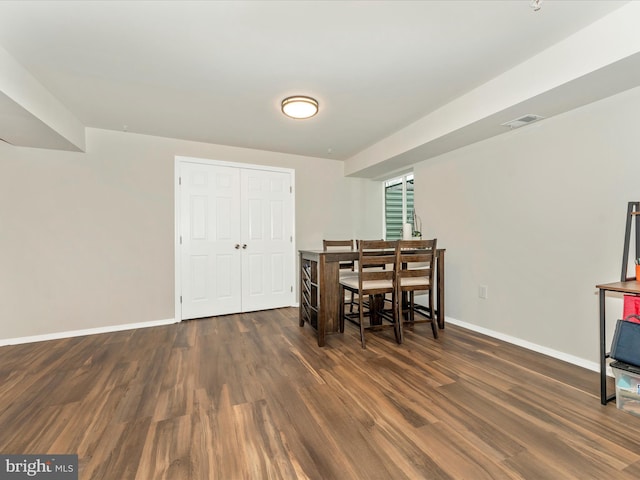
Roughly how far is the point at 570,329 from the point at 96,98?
4584mm

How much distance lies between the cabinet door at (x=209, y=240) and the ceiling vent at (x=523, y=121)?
10.5 ft

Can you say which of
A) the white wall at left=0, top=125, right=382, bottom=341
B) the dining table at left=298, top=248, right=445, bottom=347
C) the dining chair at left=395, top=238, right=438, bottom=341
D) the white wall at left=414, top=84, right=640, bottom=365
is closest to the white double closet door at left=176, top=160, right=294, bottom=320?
the white wall at left=0, top=125, right=382, bottom=341

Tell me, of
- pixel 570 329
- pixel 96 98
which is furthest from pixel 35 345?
pixel 570 329

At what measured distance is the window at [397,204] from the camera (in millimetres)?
4672

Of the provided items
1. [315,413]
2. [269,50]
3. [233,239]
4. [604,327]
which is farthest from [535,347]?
[233,239]

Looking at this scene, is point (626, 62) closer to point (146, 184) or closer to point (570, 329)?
point (570, 329)

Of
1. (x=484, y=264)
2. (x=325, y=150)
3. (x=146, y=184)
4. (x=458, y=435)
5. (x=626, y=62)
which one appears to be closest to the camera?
(x=458, y=435)

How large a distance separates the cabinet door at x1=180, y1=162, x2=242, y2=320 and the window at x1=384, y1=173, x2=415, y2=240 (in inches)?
102

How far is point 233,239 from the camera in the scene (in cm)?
402

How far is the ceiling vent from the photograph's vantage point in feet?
8.20

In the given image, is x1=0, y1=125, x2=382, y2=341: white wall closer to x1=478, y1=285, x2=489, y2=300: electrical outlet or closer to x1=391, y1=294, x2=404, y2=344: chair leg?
x1=391, y1=294, x2=404, y2=344: chair leg

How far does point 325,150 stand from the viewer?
168 inches

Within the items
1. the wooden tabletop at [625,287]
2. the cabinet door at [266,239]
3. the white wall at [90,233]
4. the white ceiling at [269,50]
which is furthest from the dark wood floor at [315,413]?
the white ceiling at [269,50]

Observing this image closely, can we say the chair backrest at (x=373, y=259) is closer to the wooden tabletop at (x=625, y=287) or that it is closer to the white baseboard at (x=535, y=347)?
the white baseboard at (x=535, y=347)
